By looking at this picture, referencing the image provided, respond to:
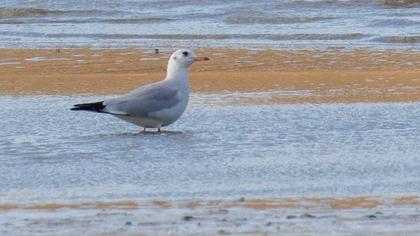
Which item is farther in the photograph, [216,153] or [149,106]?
[149,106]

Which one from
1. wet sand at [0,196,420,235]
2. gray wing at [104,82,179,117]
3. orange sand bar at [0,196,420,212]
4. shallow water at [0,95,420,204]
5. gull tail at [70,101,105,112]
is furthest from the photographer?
gray wing at [104,82,179,117]

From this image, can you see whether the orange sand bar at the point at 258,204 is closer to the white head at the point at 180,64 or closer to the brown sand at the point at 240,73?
the white head at the point at 180,64

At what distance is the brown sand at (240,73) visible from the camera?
35.8 feet

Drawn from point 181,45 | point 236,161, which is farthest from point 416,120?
point 181,45

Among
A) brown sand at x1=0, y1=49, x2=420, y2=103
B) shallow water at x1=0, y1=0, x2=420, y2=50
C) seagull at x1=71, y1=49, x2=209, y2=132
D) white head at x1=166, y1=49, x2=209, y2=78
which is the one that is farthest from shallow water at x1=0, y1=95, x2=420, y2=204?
shallow water at x1=0, y1=0, x2=420, y2=50

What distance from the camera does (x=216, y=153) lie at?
7559mm

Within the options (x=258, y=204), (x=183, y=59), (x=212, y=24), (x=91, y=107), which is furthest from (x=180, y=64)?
(x=212, y=24)

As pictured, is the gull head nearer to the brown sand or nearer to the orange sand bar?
the brown sand

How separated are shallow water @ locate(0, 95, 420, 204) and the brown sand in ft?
3.66

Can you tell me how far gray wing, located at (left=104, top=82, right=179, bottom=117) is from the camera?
335 inches

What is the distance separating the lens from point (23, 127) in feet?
28.5

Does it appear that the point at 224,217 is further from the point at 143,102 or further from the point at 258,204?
the point at 143,102

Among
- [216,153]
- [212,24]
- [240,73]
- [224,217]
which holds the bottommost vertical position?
[212,24]

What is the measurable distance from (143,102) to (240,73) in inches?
169
